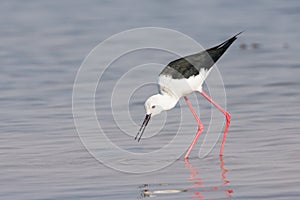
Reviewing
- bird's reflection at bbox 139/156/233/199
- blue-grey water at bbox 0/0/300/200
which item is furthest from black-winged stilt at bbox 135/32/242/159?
bird's reflection at bbox 139/156/233/199

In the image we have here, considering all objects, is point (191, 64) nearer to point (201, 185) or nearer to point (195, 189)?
point (201, 185)

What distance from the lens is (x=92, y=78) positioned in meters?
13.5

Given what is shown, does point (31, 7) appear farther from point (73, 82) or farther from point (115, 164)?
point (115, 164)

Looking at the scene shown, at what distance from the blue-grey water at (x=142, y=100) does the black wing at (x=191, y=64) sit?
2.59 feet

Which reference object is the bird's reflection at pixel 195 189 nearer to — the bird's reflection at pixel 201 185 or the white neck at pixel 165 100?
the bird's reflection at pixel 201 185

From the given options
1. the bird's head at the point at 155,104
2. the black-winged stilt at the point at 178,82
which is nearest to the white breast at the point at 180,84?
the black-winged stilt at the point at 178,82

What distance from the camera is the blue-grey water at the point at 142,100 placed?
7934 millimetres

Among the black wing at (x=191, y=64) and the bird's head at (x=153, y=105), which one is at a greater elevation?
the black wing at (x=191, y=64)

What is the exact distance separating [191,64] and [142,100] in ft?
7.57

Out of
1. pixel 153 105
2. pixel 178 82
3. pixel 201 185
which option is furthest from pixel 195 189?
pixel 178 82

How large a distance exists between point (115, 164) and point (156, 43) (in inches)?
305

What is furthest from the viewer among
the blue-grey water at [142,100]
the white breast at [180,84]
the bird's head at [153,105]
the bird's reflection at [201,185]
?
the white breast at [180,84]

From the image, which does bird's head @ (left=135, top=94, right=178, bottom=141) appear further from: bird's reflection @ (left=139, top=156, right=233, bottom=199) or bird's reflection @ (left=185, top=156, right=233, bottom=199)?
bird's reflection @ (left=139, top=156, right=233, bottom=199)

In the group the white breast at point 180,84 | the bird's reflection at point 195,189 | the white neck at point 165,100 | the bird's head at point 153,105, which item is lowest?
the bird's reflection at point 195,189
